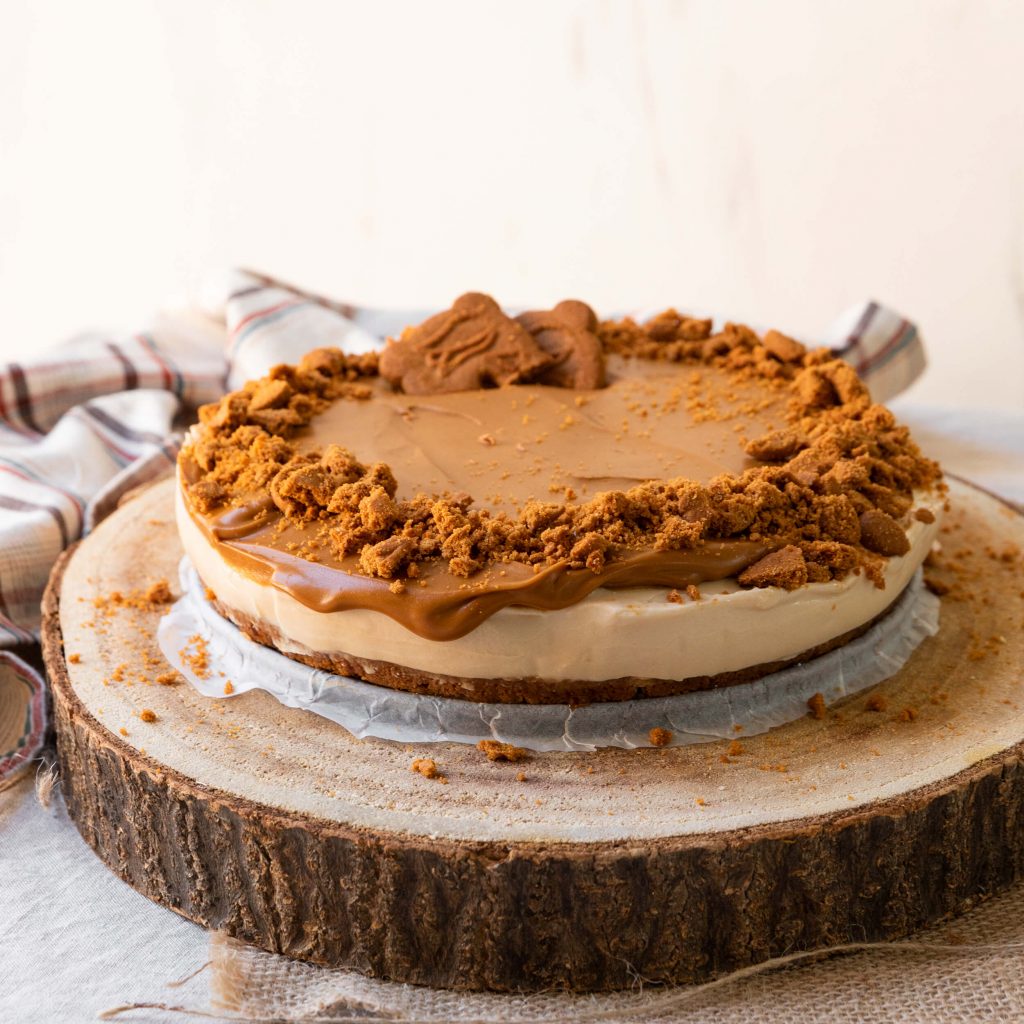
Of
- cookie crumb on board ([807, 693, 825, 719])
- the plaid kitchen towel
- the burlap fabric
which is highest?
cookie crumb on board ([807, 693, 825, 719])

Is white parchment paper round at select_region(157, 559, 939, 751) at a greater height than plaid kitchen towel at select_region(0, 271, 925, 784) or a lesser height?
greater

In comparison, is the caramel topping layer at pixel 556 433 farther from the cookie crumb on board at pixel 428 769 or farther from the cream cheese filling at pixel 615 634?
the cookie crumb on board at pixel 428 769

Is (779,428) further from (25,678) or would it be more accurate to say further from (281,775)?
(25,678)

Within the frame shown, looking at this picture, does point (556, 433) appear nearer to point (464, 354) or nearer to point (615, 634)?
point (464, 354)

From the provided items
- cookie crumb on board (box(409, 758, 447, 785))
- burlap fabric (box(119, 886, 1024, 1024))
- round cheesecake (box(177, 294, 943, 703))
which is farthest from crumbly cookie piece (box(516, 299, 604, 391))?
burlap fabric (box(119, 886, 1024, 1024))

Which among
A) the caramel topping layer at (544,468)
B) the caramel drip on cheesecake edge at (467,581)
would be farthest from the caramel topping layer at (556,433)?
the caramel drip on cheesecake edge at (467,581)

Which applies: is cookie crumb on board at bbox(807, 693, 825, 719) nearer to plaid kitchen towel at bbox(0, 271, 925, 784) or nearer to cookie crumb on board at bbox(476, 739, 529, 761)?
cookie crumb on board at bbox(476, 739, 529, 761)
